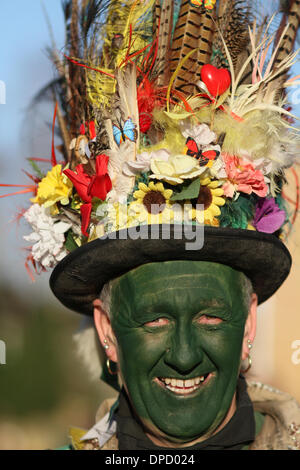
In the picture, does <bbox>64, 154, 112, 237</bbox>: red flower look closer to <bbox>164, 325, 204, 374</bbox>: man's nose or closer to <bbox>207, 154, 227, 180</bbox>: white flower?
<bbox>207, 154, 227, 180</bbox>: white flower

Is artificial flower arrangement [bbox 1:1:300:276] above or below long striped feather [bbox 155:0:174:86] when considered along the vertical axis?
below

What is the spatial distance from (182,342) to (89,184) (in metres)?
0.72

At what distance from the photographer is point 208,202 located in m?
2.10

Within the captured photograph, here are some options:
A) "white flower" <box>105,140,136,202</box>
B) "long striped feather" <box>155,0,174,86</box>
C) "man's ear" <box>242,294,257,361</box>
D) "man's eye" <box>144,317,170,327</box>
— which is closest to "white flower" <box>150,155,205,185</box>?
"white flower" <box>105,140,136,202</box>

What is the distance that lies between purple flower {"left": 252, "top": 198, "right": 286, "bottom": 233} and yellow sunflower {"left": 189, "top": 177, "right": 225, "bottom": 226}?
0.21 metres

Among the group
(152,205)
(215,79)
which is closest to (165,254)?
(152,205)

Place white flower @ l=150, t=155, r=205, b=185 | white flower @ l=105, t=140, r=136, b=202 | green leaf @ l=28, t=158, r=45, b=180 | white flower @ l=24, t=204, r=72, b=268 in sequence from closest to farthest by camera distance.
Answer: white flower @ l=150, t=155, r=205, b=185 → white flower @ l=105, t=140, r=136, b=202 → white flower @ l=24, t=204, r=72, b=268 → green leaf @ l=28, t=158, r=45, b=180

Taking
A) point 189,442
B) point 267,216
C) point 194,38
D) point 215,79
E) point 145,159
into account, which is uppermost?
point 194,38

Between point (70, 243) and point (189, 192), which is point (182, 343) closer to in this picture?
point (189, 192)

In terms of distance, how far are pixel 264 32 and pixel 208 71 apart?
38cm

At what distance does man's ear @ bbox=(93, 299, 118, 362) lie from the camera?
2.38 m

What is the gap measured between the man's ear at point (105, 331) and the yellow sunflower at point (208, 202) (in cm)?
64

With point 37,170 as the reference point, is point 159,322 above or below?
below

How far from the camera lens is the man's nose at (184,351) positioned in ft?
6.66
